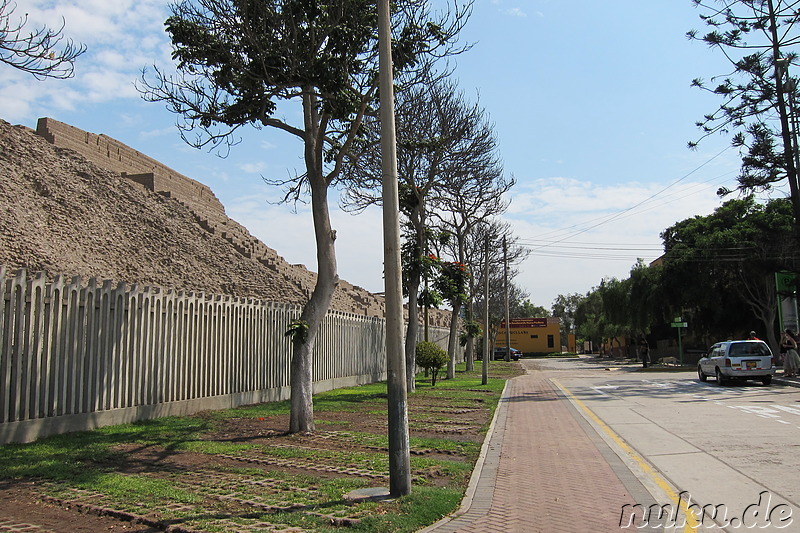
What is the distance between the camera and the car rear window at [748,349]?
22.7 meters

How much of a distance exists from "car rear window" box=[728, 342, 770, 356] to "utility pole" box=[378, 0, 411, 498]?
19.6m

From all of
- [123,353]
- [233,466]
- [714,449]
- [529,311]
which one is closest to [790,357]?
[714,449]

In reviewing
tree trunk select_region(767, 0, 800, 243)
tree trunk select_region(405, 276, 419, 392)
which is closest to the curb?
tree trunk select_region(405, 276, 419, 392)

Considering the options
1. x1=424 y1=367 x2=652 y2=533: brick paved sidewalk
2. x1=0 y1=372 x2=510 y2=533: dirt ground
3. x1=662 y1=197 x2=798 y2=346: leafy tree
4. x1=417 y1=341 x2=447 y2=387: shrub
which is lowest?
x1=424 y1=367 x2=652 y2=533: brick paved sidewalk

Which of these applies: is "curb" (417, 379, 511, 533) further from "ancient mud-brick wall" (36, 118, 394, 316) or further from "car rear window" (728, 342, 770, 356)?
"ancient mud-brick wall" (36, 118, 394, 316)

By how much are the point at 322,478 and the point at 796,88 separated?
1161 inches

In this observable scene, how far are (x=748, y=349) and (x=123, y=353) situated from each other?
20700 mm

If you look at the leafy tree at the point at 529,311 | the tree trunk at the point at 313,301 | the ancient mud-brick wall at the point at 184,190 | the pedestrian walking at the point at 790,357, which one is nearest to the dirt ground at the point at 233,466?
the tree trunk at the point at 313,301

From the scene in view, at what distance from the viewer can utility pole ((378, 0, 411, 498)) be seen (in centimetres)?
674

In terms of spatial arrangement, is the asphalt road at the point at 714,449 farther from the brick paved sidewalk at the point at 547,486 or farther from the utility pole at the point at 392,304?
the utility pole at the point at 392,304

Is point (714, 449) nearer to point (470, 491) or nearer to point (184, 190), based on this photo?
point (470, 491)

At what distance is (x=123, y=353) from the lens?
10.8m

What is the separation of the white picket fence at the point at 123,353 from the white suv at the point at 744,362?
15602 mm

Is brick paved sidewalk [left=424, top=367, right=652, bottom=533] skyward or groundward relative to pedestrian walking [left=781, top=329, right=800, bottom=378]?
groundward
